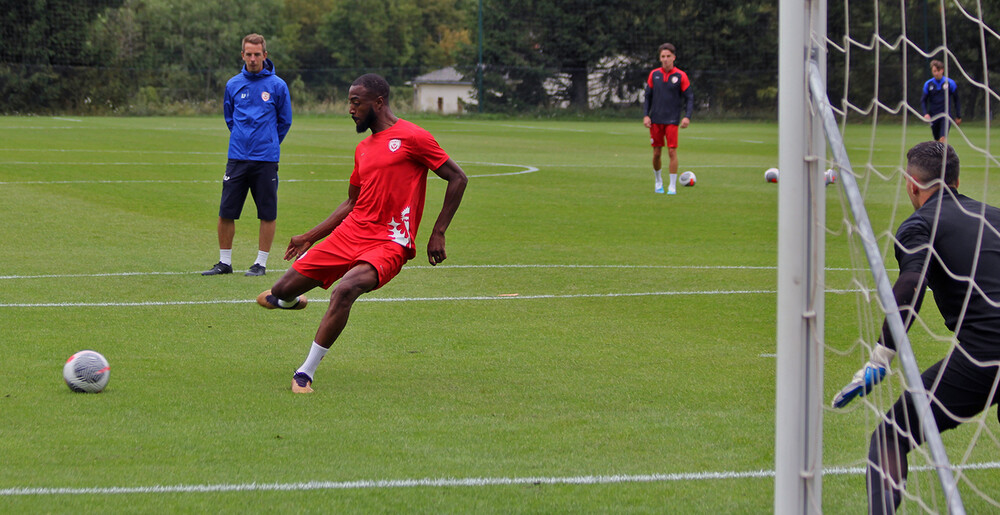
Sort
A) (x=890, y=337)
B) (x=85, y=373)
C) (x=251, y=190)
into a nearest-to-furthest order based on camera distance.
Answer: (x=890, y=337), (x=85, y=373), (x=251, y=190)

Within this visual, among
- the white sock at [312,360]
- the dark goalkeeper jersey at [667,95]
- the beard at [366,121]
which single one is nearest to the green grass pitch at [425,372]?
the white sock at [312,360]

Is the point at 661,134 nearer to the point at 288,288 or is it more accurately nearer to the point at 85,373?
the point at 288,288

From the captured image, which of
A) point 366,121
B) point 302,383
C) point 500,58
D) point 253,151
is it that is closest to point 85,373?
point 302,383

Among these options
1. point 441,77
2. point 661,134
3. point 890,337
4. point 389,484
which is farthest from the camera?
point 441,77

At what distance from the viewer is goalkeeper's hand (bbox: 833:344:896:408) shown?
4.30 meters

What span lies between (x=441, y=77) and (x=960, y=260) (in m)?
61.0

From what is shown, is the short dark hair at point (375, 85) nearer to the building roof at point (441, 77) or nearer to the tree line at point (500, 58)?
the tree line at point (500, 58)

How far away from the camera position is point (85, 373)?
251 inches

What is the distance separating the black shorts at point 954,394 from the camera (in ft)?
14.1

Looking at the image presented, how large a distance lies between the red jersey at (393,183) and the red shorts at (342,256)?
49 millimetres

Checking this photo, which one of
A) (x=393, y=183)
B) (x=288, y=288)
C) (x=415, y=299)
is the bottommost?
(x=415, y=299)

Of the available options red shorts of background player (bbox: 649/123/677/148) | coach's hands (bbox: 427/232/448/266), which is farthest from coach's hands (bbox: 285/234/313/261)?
red shorts of background player (bbox: 649/123/677/148)

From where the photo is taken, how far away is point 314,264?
691cm

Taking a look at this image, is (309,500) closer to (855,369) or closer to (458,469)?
(458,469)
